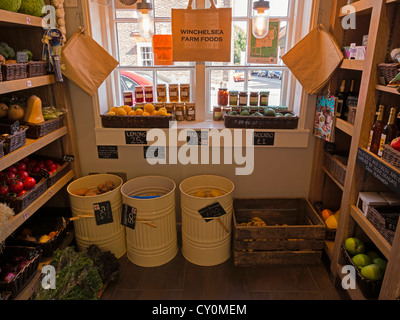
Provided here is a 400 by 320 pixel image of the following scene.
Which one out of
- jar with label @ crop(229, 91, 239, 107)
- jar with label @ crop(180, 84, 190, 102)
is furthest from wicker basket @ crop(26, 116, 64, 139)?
jar with label @ crop(229, 91, 239, 107)

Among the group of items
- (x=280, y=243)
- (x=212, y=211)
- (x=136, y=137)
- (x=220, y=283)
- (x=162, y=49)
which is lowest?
(x=220, y=283)

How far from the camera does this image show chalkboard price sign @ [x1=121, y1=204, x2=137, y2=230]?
2315 mm

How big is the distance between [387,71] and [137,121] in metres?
1.75

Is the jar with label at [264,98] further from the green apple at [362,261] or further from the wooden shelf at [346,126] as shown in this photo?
the green apple at [362,261]

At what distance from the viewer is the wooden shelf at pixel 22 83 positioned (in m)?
1.69

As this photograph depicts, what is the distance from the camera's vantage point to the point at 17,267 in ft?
6.23

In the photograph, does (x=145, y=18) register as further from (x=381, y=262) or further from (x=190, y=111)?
(x=381, y=262)

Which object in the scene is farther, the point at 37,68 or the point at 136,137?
the point at 136,137

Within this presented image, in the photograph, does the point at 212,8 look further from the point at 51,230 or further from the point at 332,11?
the point at 51,230

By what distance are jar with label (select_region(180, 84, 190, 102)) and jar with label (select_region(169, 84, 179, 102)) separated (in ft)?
0.15

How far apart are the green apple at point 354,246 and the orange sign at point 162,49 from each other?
1950 millimetres

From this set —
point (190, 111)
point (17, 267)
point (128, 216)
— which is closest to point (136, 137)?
point (190, 111)

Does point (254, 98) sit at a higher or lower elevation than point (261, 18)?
lower

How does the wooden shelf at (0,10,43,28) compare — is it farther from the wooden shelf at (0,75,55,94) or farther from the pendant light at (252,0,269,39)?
the pendant light at (252,0,269,39)
